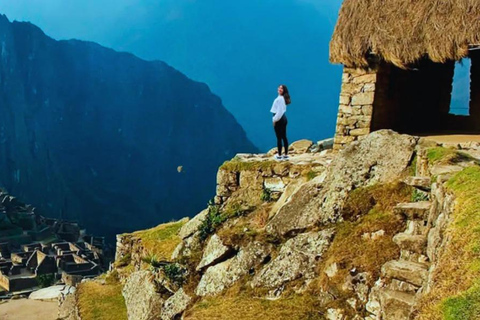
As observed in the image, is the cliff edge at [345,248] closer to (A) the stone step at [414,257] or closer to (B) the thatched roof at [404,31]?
(A) the stone step at [414,257]

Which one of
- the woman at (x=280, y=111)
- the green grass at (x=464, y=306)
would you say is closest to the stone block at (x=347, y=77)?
the woman at (x=280, y=111)

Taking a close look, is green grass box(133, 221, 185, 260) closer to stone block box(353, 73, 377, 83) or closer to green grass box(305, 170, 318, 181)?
green grass box(305, 170, 318, 181)

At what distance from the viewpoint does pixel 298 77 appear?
18338cm

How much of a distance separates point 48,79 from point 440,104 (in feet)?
310

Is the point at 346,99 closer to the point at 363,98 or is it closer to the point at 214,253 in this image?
the point at 363,98

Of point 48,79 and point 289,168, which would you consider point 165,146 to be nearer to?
point 48,79

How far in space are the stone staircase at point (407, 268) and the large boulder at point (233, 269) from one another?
1.77 metres

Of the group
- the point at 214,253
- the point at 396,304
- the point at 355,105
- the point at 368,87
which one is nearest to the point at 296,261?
the point at 214,253

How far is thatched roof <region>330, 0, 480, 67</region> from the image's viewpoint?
8.66m

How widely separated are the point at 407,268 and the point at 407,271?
5 centimetres

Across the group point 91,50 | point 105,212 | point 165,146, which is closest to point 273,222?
point 105,212

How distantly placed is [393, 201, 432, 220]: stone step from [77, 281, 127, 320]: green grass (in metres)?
5.49

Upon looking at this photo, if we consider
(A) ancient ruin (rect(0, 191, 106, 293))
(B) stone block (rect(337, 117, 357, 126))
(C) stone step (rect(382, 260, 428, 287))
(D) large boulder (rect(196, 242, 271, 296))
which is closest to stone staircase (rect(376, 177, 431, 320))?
(C) stone step (rect(382, 260, 428, 287))

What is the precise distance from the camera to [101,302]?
10000 millimetres
